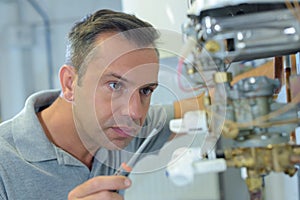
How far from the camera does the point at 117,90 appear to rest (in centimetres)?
69

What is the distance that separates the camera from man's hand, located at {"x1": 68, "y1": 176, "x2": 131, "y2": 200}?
0.66 meters

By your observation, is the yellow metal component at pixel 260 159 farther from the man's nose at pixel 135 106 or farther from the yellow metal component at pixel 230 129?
the man's nose at pixel 135 106

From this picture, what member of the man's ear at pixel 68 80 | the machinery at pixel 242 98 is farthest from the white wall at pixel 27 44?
the machinery at pixel 242 98

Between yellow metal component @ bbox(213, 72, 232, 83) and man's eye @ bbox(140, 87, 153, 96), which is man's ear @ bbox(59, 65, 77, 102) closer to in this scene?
man's eye @ bbox(140, 87, 153, 96)

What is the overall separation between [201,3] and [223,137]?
0.59 ft

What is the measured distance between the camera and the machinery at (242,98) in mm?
503

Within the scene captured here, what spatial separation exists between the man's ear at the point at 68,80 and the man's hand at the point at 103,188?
0.28 meters

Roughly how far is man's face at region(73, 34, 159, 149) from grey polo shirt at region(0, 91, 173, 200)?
0.36 feet

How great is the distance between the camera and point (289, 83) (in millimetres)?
648

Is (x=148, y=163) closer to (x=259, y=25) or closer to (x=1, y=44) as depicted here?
(x=259, y=25)

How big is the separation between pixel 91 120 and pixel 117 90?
0.09 metres

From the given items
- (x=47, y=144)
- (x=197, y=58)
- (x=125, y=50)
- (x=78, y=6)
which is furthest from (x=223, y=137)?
(x=78, y=6)

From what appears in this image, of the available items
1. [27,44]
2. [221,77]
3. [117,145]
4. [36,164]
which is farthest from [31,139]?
[27,44]

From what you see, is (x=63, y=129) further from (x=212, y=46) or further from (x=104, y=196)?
(x=212, y=46)
